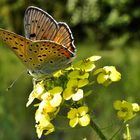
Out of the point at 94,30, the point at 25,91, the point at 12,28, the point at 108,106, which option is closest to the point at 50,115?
the point at 108,106

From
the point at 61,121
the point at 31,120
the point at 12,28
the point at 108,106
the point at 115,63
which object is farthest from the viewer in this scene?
the point at 12,28

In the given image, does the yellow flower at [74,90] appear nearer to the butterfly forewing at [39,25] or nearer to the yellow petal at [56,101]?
the yellow petal at [56,101]

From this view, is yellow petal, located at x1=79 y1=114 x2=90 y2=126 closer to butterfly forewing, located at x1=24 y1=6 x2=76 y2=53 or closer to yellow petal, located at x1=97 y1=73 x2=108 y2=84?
yellow petal, located at x1=97 y1=73 x2=108 y2=84

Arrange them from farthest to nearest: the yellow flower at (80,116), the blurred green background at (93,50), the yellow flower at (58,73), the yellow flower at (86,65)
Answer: the blurred green background at (93,50), the yellow flower at (58,73), the yellow flower at (86,65), the yellow flower at (80,116)

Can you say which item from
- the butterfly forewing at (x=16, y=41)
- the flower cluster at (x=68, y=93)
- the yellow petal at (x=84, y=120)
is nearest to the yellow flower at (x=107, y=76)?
the flower cluster at (x=68, y=93)

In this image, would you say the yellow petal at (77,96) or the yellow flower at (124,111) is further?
the yellow flower at (124,111)

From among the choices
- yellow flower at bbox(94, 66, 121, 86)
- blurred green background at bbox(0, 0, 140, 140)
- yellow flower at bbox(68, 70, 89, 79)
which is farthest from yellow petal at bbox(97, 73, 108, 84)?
blurred green background at bbox(0, 0, 140, 140)

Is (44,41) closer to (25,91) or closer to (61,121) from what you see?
(61,121)
